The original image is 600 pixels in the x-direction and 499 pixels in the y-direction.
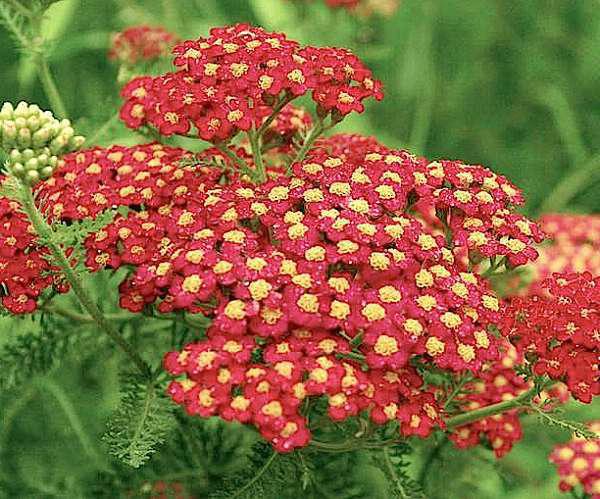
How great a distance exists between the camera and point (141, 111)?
201cm

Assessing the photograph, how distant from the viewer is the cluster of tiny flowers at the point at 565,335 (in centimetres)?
170

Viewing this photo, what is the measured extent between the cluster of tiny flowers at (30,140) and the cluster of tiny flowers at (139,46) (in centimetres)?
95

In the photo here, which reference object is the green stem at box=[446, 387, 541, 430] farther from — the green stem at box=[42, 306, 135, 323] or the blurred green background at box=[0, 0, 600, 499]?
the blurred green background at box=[0, 0, 600, 499]

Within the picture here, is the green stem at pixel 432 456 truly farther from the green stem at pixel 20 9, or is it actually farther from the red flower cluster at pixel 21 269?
the green stem at pixel 20 9

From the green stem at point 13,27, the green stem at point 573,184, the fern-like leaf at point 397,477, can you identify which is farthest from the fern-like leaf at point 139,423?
the green stem at point 573,184

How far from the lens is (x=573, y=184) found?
14.2 ft

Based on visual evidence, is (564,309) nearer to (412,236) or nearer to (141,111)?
(412,236)

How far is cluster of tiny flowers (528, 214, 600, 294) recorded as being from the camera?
271 centimetres

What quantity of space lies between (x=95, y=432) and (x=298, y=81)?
53.7 inches

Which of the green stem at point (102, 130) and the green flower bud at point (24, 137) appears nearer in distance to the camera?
the green flower bud at point (24, 137)

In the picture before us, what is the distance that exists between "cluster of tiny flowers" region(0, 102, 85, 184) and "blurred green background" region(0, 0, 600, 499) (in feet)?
6.98

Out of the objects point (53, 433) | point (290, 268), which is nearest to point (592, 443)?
point (290, 268)

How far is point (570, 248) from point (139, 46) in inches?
47.8

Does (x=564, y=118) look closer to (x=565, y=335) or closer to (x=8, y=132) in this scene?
(x=565, y=335)
